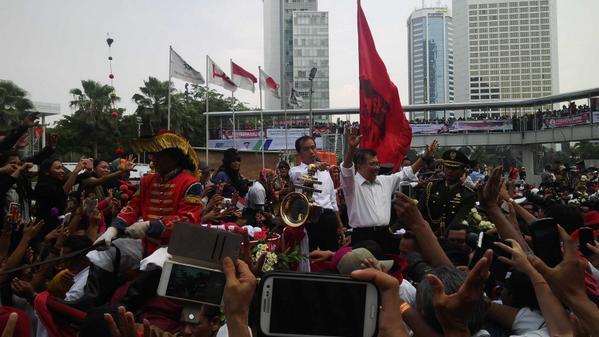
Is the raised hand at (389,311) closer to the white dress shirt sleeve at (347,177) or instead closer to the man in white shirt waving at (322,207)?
the white dress shirt sleeve at (347,177)

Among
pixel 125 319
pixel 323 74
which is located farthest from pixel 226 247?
pixel 323 74

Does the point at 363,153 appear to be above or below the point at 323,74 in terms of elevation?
below

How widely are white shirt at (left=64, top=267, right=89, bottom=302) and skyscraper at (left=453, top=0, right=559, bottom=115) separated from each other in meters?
127

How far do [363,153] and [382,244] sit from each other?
105 centimetres

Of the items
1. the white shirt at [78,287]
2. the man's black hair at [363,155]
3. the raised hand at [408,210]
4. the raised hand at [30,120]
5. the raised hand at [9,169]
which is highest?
the raised hand at [30,120]

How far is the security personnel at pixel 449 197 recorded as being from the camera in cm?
661

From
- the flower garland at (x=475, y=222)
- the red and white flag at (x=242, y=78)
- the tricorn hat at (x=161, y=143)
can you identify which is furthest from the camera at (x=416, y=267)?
the red and white flag at (x=242, y=78)

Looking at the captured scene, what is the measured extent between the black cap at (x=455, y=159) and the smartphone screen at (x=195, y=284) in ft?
15.2

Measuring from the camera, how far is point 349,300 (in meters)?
1.85

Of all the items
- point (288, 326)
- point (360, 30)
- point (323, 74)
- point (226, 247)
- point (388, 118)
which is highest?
point (323, 74)

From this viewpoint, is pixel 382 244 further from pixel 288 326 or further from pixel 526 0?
pixel 526 0

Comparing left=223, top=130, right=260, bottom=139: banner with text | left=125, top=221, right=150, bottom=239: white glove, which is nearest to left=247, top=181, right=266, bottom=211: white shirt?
left=125, top=221, right=150, bottom=239: white glove

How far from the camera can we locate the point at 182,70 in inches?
672

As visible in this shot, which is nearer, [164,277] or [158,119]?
[164,277]
